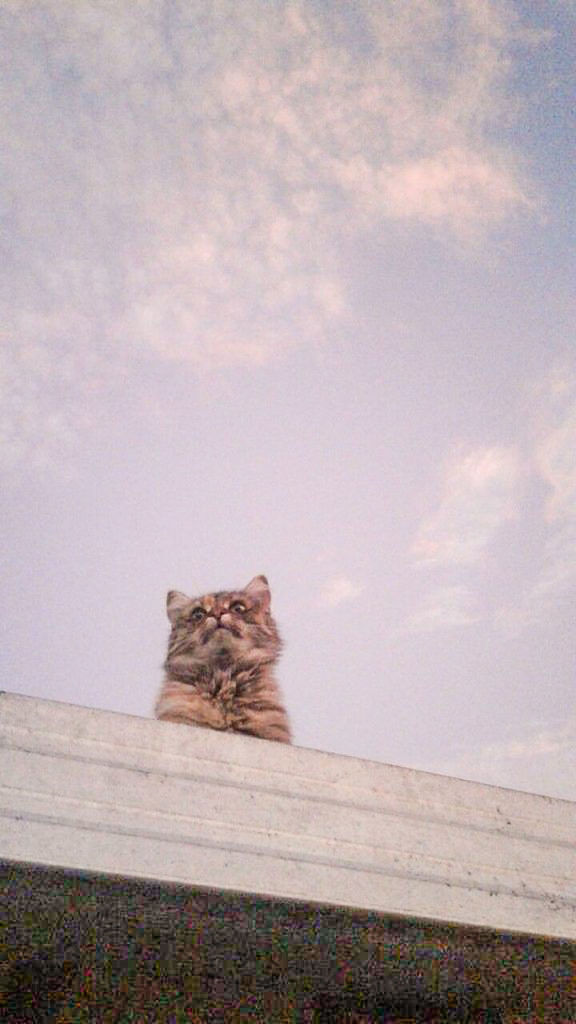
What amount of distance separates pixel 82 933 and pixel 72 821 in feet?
2.04

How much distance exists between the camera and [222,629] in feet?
17.2

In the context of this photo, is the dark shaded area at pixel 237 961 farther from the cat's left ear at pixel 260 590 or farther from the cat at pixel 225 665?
the cat's left ear at pixel 260 590

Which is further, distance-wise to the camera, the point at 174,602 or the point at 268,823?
the point at 174,602

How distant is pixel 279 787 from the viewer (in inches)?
78.6

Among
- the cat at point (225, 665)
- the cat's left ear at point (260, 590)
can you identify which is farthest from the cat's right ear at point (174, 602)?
the cat's left ear at point (260, 590)

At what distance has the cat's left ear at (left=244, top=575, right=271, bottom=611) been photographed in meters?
6.17

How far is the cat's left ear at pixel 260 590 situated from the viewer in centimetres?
617

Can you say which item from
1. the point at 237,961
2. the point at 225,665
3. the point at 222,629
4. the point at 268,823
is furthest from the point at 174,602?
the point at 268,823

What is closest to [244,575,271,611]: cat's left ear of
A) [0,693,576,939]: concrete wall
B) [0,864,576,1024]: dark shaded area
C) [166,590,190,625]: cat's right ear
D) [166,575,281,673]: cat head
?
[166,575,281,673]: cat head

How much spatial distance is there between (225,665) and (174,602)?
61.9 inches

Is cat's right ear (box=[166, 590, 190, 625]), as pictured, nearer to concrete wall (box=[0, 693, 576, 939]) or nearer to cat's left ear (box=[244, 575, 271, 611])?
cat's left ear (box=[244, 575, 271, 611])

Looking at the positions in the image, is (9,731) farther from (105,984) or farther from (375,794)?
(105,984)

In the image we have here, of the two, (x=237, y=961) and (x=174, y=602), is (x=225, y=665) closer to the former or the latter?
(x=174, y=602)

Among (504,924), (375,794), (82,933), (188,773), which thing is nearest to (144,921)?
(82,933)
